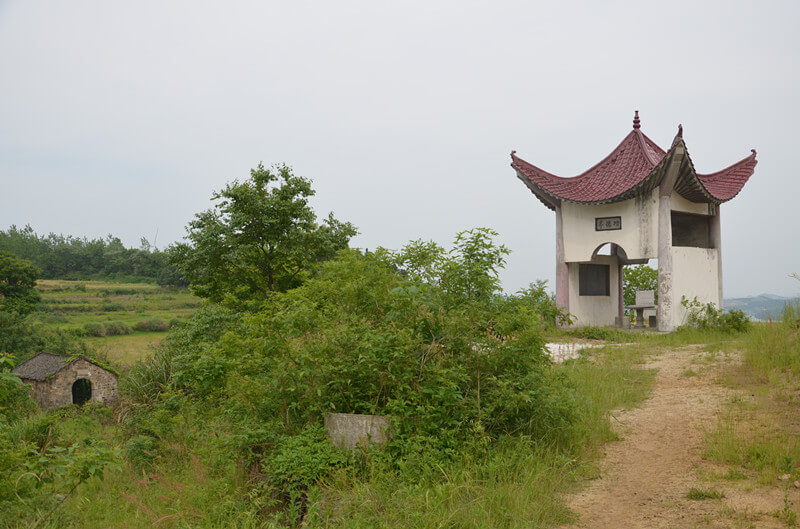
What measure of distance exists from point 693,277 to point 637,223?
2413mm

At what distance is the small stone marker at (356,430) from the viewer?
6.23 metres

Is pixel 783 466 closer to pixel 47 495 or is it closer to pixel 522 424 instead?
pixel 522 424

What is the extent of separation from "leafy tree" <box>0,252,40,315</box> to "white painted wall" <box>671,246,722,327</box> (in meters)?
44.1

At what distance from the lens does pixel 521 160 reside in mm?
19812

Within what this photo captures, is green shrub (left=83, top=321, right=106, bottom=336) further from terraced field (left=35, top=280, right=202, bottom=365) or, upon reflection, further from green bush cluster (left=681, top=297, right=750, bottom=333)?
green bush cluster (left=681, top=297, right=750, bottom=333)

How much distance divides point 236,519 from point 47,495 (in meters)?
4.55

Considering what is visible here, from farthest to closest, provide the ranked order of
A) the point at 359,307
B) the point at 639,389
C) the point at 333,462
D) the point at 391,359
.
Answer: the point at 639,389 < the point at 359,307 < the point at 391,359 < the point at 333,462

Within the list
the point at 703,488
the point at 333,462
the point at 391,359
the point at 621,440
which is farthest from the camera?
the point at 621,440

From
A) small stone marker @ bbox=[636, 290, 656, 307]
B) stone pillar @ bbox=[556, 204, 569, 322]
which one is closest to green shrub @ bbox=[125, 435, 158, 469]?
stone pillar @ bbox=[556, 204, 569, 322]

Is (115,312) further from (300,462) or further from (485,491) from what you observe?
(485,491)

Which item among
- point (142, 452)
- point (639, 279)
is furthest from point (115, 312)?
point (142, 452)

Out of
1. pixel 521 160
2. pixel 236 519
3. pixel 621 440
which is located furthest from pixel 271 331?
pixel 521 160

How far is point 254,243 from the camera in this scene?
20312mm

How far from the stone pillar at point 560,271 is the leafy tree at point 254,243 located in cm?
789
